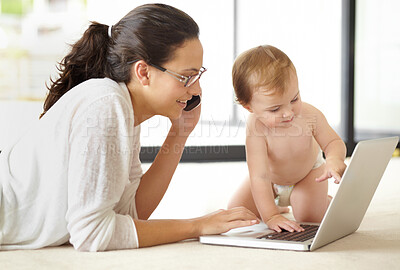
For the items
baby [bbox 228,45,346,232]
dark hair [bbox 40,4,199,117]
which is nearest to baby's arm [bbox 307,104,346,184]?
baby [bbox 228,45,346,232]

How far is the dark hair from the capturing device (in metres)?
1.29

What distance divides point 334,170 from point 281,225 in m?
0.20

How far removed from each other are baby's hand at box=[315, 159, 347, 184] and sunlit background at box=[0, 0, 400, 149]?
2.10m

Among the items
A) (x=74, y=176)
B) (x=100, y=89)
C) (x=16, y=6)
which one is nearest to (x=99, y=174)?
(x=74, y=176)

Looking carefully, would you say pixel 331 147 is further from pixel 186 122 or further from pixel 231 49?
pixel 231 49

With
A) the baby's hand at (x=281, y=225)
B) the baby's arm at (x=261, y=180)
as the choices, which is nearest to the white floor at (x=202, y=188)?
the baby's arm at (x=261, y=180)

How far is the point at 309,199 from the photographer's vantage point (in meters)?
1.66

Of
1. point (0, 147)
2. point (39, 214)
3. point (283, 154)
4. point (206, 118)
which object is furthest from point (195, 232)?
point (206, 118)

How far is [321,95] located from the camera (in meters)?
3.92

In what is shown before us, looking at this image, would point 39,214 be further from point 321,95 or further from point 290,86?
point 321,95

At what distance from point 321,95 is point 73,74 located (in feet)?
9.17

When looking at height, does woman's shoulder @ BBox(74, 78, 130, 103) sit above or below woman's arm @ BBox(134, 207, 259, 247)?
above

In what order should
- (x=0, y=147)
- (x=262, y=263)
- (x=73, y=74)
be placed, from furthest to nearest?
(x=0, y=147) → (x=73, y=74) → (x=262, y=263)

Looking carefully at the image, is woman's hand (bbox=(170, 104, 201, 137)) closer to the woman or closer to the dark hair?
the woman
